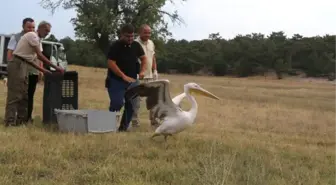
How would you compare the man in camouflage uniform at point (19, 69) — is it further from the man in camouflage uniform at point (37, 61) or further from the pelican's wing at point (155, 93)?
the pelican's wing at point (155, 93)

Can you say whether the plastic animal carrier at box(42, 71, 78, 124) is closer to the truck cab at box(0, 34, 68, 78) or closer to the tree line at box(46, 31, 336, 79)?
the truck cab at box(0, 34, 68, 78)

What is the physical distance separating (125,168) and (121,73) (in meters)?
2.85

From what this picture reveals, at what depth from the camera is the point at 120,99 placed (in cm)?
812

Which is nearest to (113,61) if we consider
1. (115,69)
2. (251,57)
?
(115,69)

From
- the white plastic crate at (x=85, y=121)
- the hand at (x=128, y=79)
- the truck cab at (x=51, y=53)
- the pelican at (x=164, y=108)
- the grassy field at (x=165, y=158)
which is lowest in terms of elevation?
the grassy field at (x=165, y=158)

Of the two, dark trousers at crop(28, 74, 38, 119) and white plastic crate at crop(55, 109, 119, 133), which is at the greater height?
dark trousers at crop(28, 74, 38, 119)

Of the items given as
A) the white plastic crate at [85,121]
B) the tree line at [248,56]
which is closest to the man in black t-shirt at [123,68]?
the white plastic crate at [85,121]

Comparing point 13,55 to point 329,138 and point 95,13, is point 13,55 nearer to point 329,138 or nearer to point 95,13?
point 329,138

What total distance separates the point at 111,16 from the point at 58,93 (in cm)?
2239

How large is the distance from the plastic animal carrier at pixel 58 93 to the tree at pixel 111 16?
840 inches

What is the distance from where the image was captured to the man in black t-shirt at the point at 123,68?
782cm

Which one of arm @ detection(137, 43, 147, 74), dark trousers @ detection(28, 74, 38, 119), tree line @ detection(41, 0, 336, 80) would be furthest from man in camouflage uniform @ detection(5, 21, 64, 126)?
tree line @ detection(41, 0, 336, 80)

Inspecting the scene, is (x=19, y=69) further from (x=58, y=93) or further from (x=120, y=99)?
(x=120, y=99)

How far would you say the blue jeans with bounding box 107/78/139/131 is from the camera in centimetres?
802
